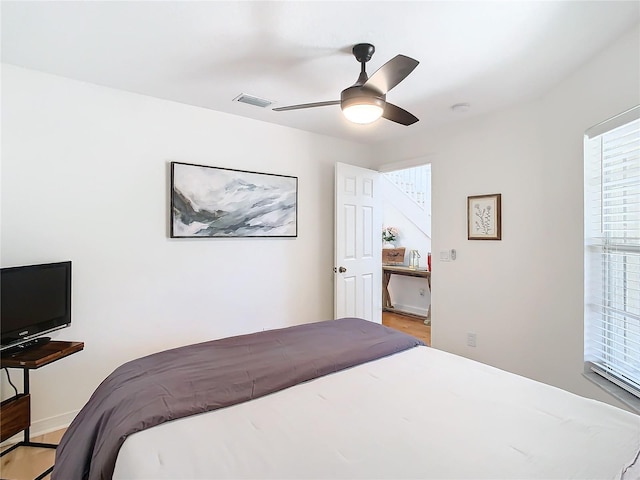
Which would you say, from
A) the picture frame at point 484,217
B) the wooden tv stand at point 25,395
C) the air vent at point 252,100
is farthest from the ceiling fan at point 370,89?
the wooden tv stand at point 25,395

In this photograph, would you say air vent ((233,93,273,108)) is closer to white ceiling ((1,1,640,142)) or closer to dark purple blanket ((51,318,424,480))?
white ceiling ((1,1,640,142))

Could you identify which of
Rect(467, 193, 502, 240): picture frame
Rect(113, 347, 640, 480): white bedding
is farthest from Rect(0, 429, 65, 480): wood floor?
Rect(467, 193, 502, 240): picture frame

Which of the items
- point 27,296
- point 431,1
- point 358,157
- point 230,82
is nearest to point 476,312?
point 358,157

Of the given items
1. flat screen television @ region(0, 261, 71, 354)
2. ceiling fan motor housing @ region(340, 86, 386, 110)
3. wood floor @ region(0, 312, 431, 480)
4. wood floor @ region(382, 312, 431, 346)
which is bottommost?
wood floor @ region(0, 312, 431, 480)

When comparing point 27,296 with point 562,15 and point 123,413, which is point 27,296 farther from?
point 562,15

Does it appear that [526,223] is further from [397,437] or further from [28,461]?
[28,461]

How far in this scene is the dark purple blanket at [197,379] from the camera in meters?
1.28

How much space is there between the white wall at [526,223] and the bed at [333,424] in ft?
3.70

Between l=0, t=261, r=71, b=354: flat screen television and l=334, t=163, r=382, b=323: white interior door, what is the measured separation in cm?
235

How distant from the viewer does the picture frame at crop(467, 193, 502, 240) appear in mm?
3055

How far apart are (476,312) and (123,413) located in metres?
2.93

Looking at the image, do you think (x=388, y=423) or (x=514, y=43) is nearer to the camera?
(x=388, y=423)

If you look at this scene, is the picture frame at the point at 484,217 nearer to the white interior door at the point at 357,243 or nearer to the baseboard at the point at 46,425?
the white interior door at the point at 357,243

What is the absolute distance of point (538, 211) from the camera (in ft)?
9.02
